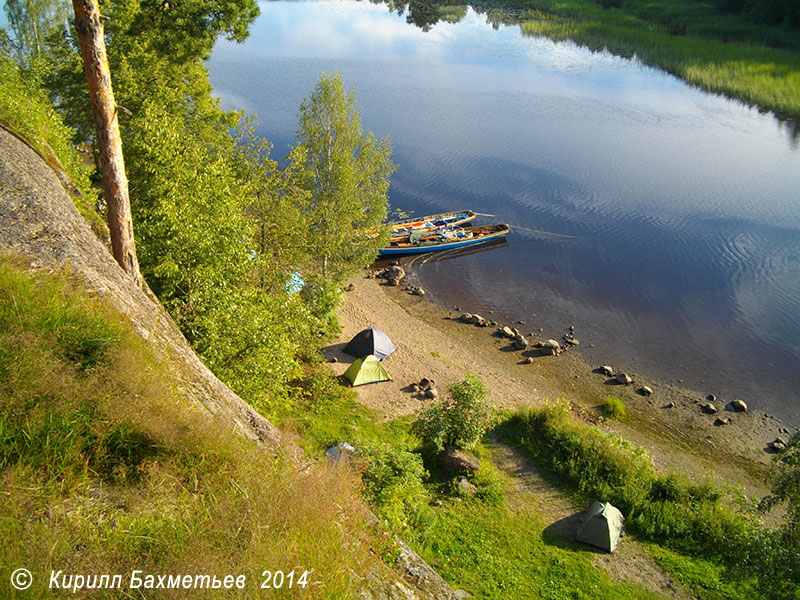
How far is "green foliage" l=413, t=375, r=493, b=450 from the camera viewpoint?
18188 millimetres

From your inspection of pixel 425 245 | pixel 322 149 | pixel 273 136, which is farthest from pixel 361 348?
pixel 273 136

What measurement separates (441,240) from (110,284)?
31.6 m

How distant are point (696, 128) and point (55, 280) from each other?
2412 inches

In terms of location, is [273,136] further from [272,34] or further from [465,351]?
[272,34]

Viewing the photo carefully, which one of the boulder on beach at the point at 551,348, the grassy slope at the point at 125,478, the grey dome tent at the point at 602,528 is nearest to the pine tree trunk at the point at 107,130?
the grassy slope at the point at 125,478

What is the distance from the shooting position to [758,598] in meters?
13.1

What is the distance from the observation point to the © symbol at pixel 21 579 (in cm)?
470

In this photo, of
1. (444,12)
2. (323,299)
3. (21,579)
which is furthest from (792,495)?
(444,12)

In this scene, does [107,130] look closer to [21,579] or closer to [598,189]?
[21,579]

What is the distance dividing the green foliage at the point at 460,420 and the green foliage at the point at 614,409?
9348mm

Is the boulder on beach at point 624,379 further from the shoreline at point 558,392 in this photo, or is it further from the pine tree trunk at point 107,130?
the pine tree trunk at point 107,130

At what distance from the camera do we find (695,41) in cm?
7669

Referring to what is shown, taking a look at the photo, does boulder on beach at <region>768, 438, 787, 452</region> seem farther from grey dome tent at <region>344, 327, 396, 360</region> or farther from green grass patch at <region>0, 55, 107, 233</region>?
green grass patch at <region>0, 55, 107, 233</region>

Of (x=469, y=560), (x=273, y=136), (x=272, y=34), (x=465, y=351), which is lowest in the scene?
(x=465, y=351)
